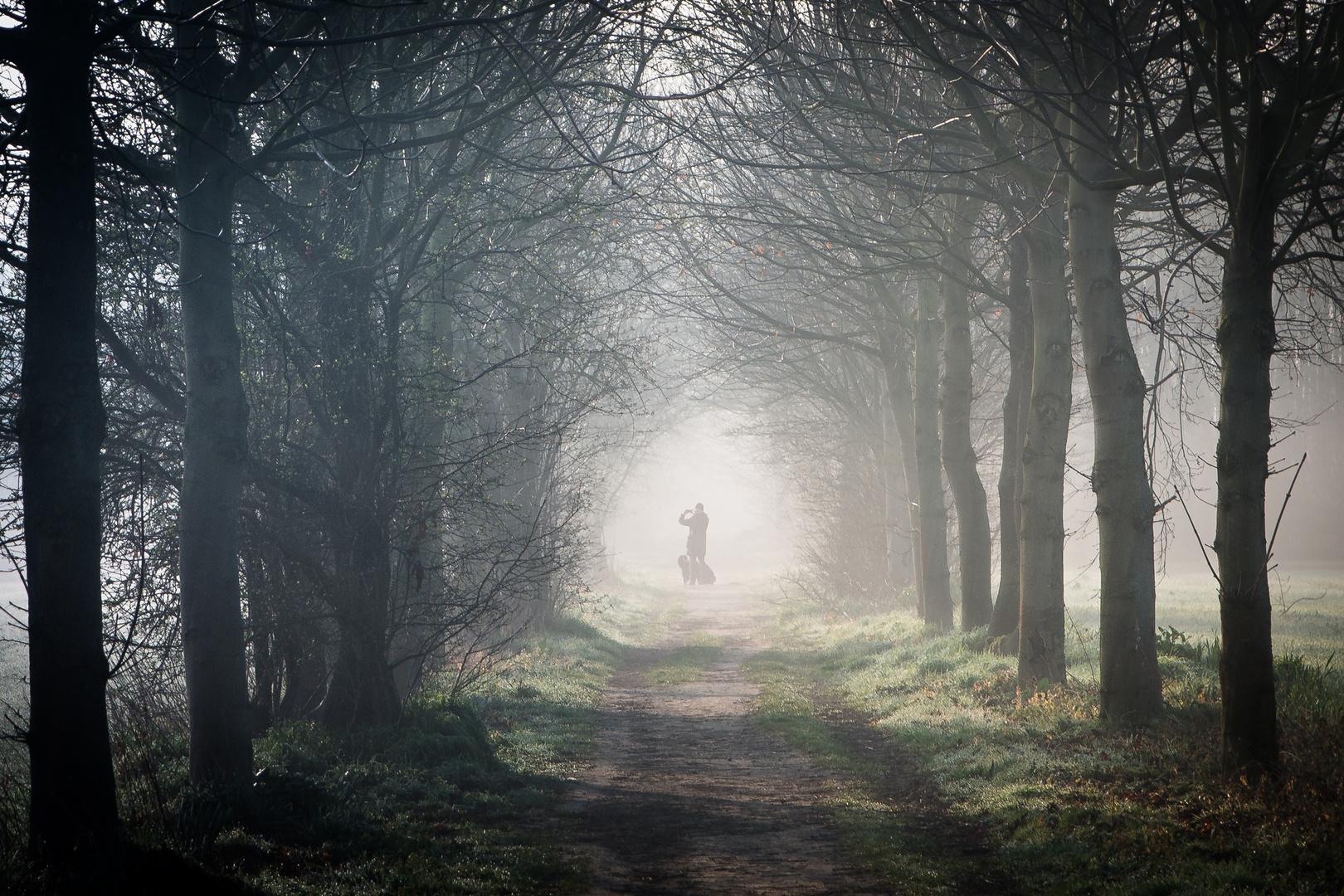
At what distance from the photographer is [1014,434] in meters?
11.7

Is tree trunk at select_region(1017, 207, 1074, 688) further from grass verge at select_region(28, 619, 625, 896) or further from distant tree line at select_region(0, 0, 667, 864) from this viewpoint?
grass verge at select_region(28, 619, 625, 896)

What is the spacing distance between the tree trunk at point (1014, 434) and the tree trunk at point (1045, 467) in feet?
5.06

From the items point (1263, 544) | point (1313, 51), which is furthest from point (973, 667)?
point (1313, 51)

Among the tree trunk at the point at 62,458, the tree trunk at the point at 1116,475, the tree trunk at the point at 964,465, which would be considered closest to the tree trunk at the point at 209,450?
the tree trunk at the point at 62,458

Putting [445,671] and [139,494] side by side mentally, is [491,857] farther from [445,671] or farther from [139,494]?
[445,671]

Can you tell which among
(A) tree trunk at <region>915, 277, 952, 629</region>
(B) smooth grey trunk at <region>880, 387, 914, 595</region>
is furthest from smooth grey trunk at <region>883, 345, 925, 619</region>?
(B) smooth grey trunk at <region>880, 387, 914, 595</region>

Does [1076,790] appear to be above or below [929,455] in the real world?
below

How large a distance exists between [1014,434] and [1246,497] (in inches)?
238

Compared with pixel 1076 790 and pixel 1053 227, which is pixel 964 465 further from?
pixel 1076 790

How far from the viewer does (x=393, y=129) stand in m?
9.46

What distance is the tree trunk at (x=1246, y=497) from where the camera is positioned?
5.62m

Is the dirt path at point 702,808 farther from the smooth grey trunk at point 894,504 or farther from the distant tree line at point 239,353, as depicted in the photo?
the smooth grey trunk at point 894,504

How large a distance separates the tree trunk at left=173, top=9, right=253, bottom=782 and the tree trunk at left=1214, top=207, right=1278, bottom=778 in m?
6.67

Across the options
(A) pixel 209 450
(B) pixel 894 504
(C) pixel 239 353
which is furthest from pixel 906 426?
(A) pixel 209 450
